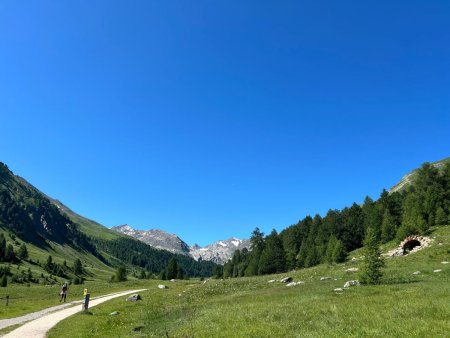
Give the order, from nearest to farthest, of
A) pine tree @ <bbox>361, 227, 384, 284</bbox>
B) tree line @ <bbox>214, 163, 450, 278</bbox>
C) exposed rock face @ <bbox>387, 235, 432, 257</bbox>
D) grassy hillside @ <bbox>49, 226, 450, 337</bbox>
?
grassy hillside @ <bbox>49, 226, 450, 337</bbox> < pine tree @ <bbox>361, 227, 384, 284</bbox> < exposed rock face @ <bbox>387, 235, 432, 257</bbox> < tree line @ <bbox>214, 163, 450, 278</bbox>

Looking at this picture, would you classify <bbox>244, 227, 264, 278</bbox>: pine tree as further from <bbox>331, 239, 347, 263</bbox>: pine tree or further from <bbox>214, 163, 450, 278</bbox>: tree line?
<bbox>331, 239, 347, 263</bbox>: pine tree

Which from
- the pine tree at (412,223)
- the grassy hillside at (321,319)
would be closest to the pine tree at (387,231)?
the pine tree at (412,223)

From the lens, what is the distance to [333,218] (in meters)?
116

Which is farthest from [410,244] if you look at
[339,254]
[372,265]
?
[372,265]

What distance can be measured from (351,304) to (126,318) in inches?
838

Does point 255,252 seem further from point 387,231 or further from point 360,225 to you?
point 387,231

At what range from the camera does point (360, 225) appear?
108625 mm

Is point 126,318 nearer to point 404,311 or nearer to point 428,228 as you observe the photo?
point 404,311

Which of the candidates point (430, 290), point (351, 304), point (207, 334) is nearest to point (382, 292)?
point (430, 290)

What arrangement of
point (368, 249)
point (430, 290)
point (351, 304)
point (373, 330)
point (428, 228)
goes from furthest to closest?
point (428, 228)
point (368, 249)
point (430, 290)
point (351, 304)
point (373, 330)

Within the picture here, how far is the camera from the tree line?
7719 cm

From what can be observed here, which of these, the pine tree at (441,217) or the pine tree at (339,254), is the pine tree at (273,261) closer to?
the pine tree at (339,254)

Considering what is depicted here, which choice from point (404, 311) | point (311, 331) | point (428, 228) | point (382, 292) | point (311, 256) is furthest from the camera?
point (311, 256)

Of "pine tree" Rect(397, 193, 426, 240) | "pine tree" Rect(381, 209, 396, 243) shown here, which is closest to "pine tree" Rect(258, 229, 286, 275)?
"pine tree" Rect(381, 209, 396, 243)
